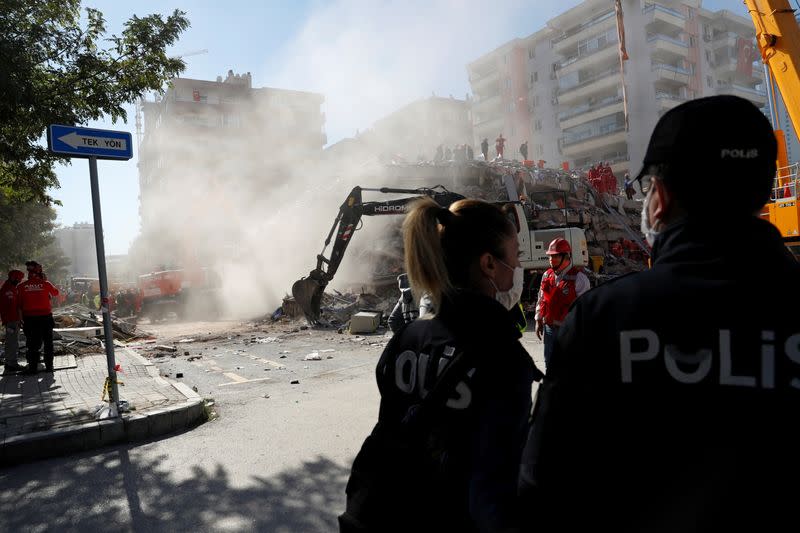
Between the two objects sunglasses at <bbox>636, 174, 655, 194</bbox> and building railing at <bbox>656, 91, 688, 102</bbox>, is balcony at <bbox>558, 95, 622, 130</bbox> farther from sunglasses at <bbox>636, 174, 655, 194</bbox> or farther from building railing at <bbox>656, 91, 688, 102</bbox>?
sunglasses at <bbox>636, 174, 655, 194</bbox>

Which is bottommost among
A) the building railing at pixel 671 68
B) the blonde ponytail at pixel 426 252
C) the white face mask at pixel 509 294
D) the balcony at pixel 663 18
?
the white face mask at pixel 509 294

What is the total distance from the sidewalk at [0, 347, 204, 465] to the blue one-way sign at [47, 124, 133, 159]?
8.93 ft

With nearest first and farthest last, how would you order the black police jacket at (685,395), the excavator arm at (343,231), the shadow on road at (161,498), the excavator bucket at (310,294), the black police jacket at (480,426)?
the black police jacket at (685,395)
the black police jacket at (480,426)
the shadow on road at (161,498)
the excavator arm at (343,231)
the excavator bucket at (310,294)

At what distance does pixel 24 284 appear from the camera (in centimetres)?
896

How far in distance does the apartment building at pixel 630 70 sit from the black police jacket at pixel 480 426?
43639mm

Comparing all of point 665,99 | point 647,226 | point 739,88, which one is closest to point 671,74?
point 665,99

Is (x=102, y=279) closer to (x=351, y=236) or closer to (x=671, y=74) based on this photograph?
(x=351, y=236)

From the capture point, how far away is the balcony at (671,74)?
42062mm

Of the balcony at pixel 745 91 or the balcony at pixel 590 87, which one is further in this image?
the balcony at pixel 745 91

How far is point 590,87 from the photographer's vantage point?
1833 inches

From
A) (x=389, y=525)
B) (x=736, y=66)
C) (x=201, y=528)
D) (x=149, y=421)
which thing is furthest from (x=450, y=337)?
(x=736, y=66)

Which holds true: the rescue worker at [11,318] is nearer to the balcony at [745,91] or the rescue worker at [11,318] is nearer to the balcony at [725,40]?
the balcony at [745,91]

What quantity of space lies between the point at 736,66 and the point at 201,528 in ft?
182

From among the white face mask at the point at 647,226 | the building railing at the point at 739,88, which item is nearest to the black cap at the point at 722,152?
the white face mask at the point at 647,226
